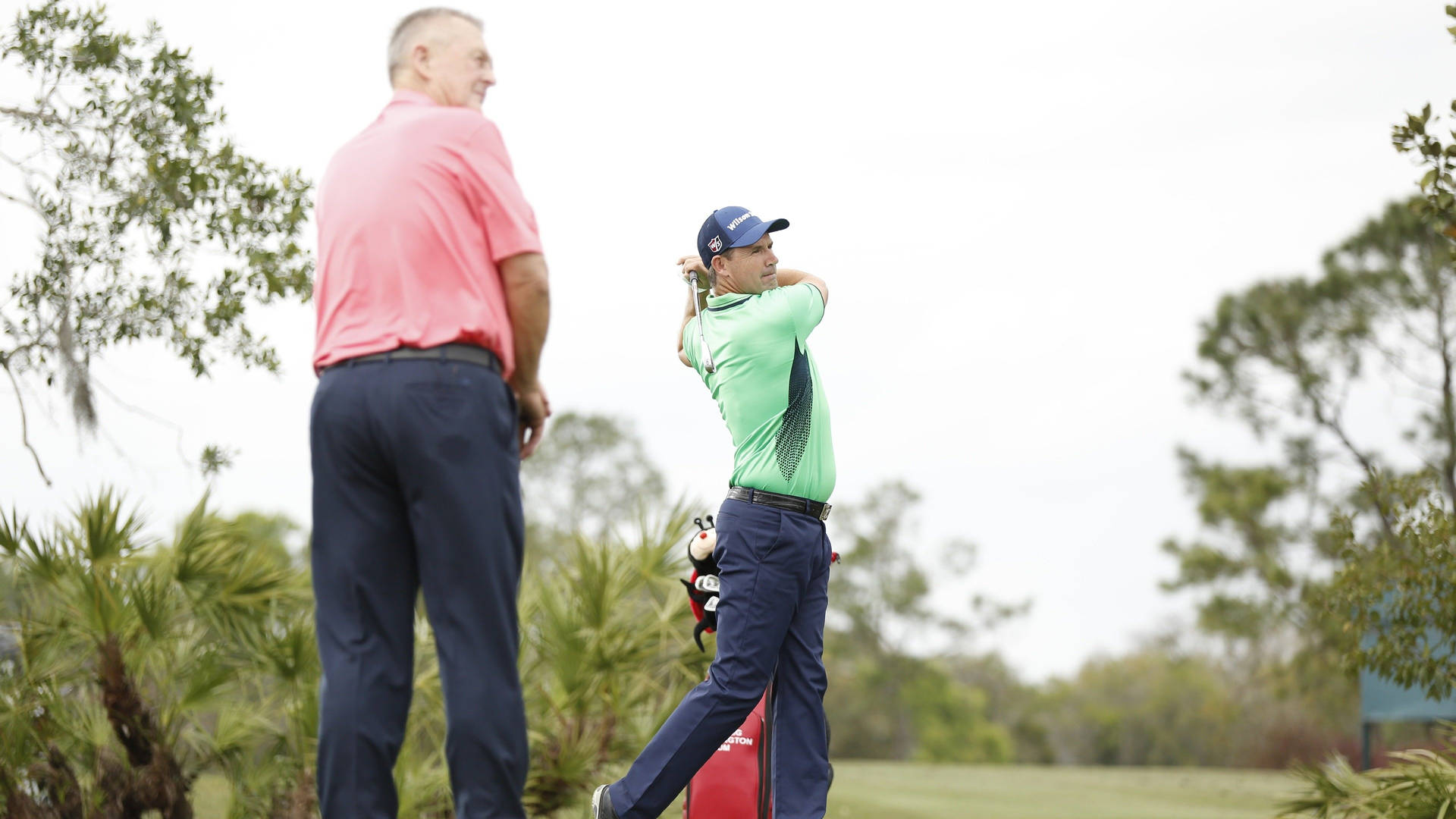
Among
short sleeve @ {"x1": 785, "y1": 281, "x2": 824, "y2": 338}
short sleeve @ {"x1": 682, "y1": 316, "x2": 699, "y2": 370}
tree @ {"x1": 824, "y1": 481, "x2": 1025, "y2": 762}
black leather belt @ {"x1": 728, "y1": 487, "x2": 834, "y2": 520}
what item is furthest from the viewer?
tree @ {"x1": 824, "y1": 481, "x2": 1025, "y2": 762}

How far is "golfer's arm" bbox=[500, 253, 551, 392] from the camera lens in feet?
9.05

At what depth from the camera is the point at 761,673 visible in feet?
14.3

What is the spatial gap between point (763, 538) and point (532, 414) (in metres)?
1.60

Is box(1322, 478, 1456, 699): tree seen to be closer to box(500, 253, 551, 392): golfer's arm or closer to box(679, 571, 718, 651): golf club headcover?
box(679, 571, 718, 651): golf club headcover

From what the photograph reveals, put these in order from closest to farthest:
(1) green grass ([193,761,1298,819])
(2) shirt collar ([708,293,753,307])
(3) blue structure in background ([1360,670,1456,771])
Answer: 1. (2) shirt collar ([708,293,753,307])
2. (1) green grass ([193,761,1298,819])
3. (3) blue structure in background ([1360,670,1456,771])

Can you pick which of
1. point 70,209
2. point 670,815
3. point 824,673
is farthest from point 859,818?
point 70,209

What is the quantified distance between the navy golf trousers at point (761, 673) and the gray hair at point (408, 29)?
1.97 metres

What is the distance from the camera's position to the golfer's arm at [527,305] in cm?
276

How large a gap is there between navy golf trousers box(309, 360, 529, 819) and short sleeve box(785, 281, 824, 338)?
1.96 metres

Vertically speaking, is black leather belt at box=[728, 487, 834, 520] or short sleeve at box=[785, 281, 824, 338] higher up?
short sleeve at box=[785, 281, 824, 338]

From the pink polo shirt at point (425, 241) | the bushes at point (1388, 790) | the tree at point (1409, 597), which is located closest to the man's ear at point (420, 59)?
the pink polo shirt at point (425, 241)

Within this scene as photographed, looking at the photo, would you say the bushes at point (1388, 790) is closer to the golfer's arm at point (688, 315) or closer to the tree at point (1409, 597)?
the tree at point (1409, 597)

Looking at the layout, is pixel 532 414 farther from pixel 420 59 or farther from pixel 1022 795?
pixel 1022 795

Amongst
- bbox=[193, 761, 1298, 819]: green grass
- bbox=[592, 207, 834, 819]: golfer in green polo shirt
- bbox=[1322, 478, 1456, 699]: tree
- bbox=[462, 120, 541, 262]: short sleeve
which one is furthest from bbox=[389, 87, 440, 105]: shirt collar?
bbox=[1322, 478, 1456, 699]: tree
